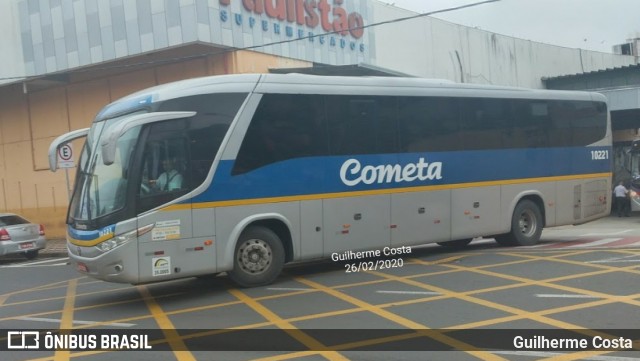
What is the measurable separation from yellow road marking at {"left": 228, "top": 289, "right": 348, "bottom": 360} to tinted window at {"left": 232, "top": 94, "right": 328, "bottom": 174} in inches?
79.8

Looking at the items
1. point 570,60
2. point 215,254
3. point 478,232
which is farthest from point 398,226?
point 570,60

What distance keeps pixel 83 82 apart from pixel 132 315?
15.9m

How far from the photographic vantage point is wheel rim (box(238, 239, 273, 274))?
31.7ft

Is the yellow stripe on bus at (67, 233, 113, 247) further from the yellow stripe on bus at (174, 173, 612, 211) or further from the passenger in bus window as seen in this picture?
the passenger in bus window

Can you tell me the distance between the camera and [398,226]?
37.2 feet

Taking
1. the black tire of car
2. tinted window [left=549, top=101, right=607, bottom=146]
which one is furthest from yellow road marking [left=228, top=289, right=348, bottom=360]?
the black tire of car

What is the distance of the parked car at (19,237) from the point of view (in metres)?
17.6

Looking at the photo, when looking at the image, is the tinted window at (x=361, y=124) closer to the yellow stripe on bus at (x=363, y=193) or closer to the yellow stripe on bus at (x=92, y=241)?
the yellow stripe on bus at (x=363, y=193)

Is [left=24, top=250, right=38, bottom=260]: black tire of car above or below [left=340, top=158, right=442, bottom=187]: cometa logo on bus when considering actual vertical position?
below

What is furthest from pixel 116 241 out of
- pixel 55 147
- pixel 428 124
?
pixel 428 124

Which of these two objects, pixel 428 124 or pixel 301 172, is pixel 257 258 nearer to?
pixel 301 172

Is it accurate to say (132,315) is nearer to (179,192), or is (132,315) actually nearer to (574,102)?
(179,192)

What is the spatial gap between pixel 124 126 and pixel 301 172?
3.06 metres

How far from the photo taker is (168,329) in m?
7.50
